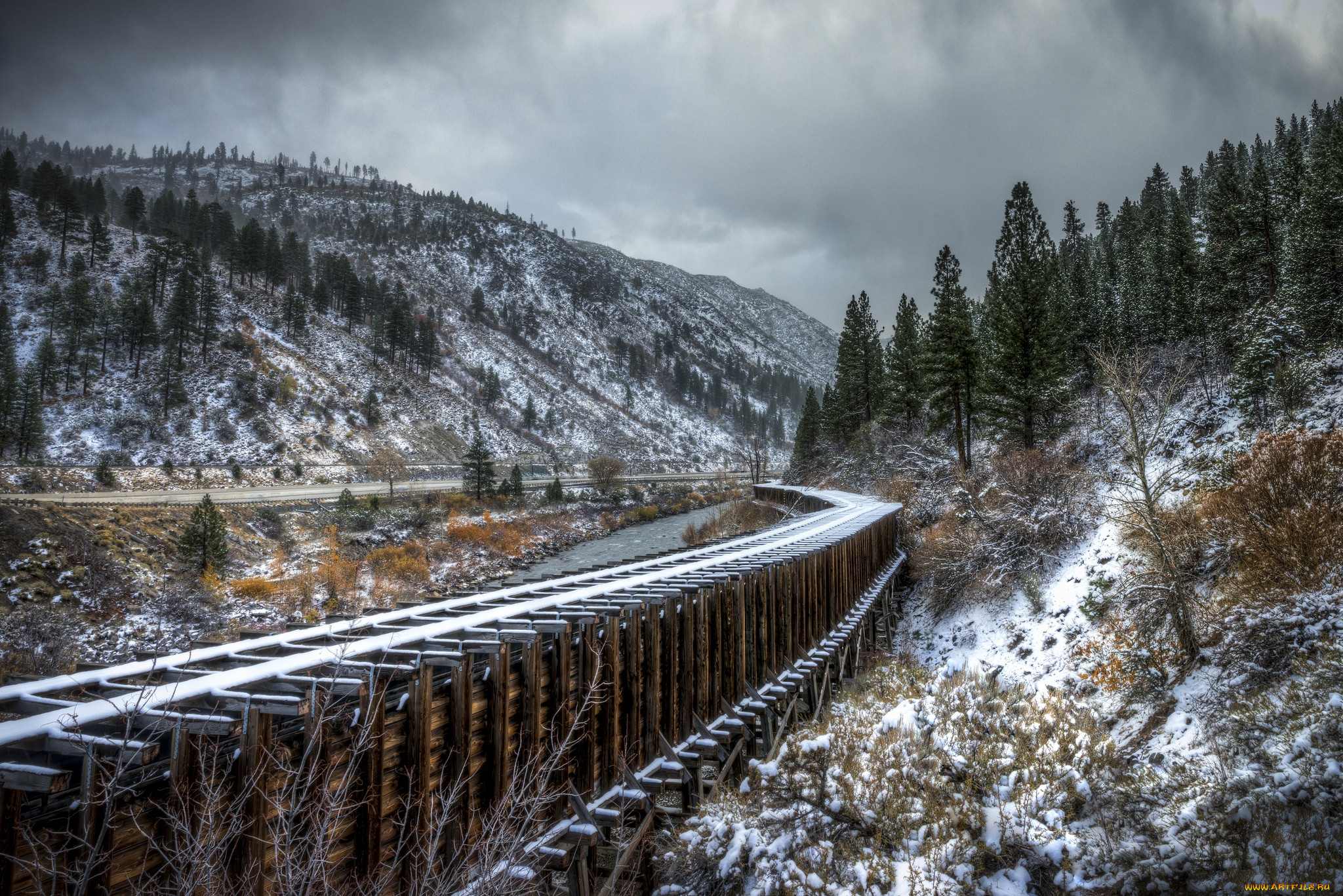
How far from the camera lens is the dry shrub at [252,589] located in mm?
22594

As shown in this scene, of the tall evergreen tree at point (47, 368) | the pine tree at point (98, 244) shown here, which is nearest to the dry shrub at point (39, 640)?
the tall evergreen tree at point (47, 368)

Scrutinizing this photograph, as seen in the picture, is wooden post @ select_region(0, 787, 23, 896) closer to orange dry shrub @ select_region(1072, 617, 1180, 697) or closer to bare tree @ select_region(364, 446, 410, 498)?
orange dry shrub @ select_region(1072, 617, 1180, 697)

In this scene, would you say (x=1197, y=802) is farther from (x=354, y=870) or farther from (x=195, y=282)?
(x=195, y=282)

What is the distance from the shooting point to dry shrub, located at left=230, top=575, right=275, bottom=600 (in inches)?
890

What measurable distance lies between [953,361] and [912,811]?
110ft

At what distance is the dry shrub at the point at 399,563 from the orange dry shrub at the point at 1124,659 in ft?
84.5

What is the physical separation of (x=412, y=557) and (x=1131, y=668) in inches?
1126

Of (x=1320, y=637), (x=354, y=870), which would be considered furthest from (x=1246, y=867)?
(x=354, y=870)

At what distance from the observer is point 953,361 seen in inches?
1426

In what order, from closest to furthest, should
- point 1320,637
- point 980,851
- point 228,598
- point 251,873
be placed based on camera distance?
point 251,873 < point 980,851 < point 1320,637 < point 228,598

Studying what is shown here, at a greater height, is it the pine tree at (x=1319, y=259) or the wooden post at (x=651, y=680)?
the pine tree at (x=1319, y=259)

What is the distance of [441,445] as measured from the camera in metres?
78.1

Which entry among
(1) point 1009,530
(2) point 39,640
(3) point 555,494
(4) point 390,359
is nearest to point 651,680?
(1) point 1009,530

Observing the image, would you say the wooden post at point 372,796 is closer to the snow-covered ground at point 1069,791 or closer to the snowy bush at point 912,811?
the snow-covered ground at point 1069,791
